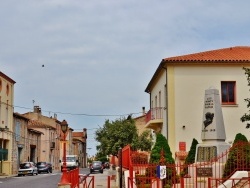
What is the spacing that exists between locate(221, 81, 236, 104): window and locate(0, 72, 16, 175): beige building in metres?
27.0

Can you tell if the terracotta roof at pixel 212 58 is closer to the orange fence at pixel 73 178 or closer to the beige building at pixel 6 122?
the orange fence at pixel 73 178

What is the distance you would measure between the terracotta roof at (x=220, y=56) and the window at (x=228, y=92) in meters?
1.65

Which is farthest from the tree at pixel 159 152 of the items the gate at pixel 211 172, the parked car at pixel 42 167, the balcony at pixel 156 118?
the parked car at pixel 42 167

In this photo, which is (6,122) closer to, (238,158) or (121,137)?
(121,137)

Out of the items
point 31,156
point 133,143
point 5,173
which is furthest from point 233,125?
point 31,156

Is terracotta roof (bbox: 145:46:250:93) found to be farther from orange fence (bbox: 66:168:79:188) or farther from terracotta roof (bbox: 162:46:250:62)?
orange fence (bbox: 66:168:79:188)

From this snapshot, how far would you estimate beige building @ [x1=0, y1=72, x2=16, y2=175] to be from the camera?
53094mm

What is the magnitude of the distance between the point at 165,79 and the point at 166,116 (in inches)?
96.7

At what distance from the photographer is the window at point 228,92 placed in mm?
33531

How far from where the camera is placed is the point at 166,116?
33719 mm

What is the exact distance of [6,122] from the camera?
181 feet

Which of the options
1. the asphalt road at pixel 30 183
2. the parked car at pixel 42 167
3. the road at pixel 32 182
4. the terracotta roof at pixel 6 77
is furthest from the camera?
the parked car at pixel 42 167

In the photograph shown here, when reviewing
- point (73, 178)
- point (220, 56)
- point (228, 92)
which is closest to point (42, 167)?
point (228, 92)

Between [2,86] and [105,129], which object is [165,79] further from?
[2,86]
